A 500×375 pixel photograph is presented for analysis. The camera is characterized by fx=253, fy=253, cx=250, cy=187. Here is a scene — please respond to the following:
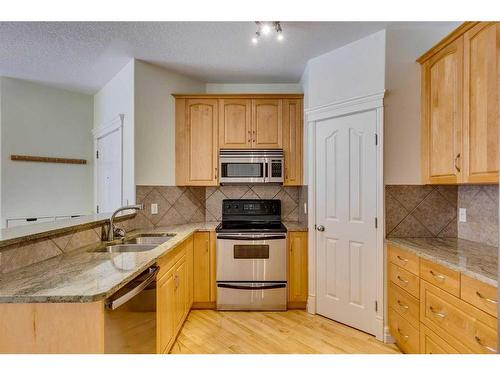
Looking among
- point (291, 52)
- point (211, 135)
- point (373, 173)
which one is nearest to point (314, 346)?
point (373, 173)

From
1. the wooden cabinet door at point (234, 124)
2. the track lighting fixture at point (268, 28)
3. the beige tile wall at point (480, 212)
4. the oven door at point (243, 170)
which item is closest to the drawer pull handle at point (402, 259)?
the beige tile wall at point (480, 212)

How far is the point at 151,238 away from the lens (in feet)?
7.79

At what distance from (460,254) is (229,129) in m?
2.40

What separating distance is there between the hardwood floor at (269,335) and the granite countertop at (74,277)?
1.00 m

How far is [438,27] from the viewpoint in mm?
2133

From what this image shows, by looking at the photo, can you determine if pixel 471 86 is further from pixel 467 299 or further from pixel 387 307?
pixel 387 307

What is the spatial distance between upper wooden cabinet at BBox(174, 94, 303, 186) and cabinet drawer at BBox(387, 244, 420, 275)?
1.23m

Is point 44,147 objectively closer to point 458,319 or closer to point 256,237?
point 256,237

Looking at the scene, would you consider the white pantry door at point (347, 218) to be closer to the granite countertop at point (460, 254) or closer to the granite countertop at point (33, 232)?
the granite countertop at point (460, 254)

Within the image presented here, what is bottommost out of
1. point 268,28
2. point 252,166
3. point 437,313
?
point 437,313

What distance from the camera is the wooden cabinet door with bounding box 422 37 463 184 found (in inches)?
69.4

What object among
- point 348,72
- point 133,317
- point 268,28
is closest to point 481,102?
point 348,72

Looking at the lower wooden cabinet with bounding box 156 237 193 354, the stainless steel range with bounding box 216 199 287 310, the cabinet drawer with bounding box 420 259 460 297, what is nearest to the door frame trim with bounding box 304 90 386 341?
the stainless steel range with bounding box 216 199 287 310

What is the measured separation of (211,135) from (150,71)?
0.96 meters
